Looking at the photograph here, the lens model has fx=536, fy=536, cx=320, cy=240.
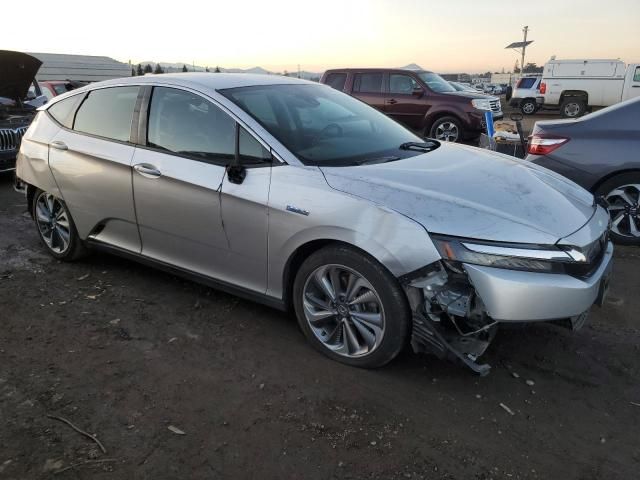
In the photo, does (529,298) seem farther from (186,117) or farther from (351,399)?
(186,117)

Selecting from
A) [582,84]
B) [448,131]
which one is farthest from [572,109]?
[448,131]

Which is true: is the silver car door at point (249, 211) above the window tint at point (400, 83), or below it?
below

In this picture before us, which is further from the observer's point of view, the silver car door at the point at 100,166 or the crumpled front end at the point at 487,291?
the silver car door at the point at 100,166

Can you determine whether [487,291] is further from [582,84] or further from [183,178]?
[582,84]

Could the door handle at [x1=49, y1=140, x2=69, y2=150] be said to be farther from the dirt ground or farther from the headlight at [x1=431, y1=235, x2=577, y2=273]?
the headlight at [x1=431, y1=235, x2=577, y2=273]

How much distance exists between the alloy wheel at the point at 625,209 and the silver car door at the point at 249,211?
12.5ft

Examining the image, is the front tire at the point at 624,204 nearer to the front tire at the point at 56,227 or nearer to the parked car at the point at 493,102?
the front tire at the point at 56,227

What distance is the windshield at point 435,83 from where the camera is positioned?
11938 millimetres

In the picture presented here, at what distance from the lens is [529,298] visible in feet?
8.67

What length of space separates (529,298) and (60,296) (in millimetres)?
3423

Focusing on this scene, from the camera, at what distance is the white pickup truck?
2184 cm

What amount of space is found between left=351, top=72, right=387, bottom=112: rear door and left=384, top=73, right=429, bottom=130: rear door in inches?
6.4

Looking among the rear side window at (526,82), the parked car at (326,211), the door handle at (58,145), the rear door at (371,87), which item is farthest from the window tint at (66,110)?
the rear side window at (526,82)

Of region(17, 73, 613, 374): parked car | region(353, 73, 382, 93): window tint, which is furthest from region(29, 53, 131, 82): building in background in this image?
region(17, 73, 613, 374): parked car
